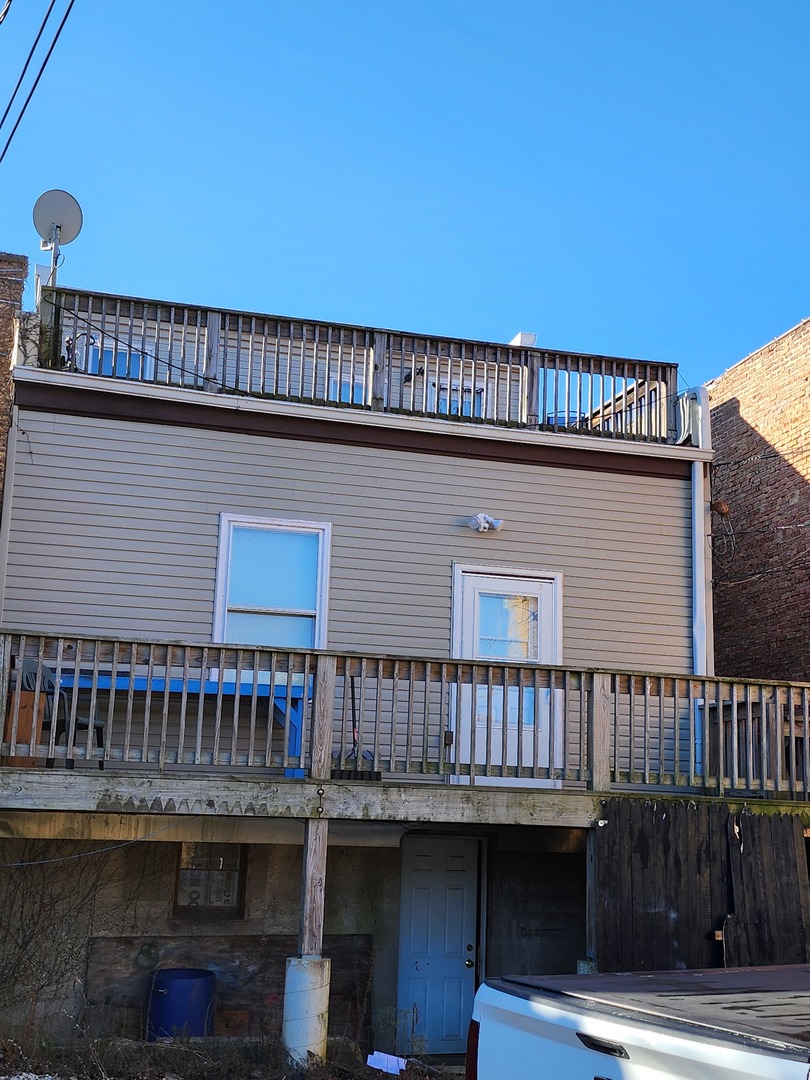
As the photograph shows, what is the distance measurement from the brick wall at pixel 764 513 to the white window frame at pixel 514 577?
4.62 metres

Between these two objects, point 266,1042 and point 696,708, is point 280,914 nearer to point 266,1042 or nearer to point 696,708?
point 266,1042

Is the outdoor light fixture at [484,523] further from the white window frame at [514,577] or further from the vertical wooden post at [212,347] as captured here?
the vertical wooden post at [212,347]

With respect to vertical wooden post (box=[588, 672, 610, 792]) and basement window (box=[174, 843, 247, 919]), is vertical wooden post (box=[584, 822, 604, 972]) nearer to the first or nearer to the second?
vertical wooden post (box=[588, 672, 610, 792])

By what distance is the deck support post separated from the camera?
8344 mm

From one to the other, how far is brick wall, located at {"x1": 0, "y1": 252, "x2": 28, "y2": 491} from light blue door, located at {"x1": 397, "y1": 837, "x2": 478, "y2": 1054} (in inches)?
223

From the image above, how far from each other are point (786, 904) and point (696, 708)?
2.87m

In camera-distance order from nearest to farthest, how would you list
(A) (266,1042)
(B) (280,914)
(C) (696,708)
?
1. (A) (266,1042)
2. (B) (280,914)
3. (C) (696,708)

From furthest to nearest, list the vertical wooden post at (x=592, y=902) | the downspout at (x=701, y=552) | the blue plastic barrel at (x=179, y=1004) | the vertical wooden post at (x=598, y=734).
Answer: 1. the downspout at (x=701, y=552)
2. the blue plastic barrel at (x=179, y=1004)
3. the vertical wooden post at (x=598, y=734)
4. the vertical wooden post at (x=592, y=902)

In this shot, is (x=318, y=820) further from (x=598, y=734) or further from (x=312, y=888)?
(x=598, y=734)

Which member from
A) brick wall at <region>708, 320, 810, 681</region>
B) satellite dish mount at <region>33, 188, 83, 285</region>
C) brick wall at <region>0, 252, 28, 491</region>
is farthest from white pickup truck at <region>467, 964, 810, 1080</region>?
brick wall at <region>708, 320, 810, 681</region>

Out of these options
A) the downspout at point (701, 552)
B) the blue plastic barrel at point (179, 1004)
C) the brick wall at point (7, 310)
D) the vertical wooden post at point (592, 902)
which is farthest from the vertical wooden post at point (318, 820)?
the downspout at point (701, 552)

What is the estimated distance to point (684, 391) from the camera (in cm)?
1276

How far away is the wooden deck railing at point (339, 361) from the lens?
37.2 feet

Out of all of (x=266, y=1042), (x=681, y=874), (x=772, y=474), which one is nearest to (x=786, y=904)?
(x=681, y=874)
